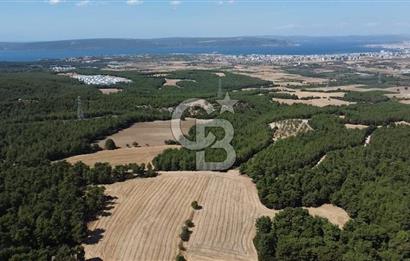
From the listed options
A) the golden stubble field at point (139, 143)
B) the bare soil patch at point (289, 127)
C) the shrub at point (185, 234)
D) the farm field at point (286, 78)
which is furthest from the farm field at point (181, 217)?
the farm field at point (286, 78)

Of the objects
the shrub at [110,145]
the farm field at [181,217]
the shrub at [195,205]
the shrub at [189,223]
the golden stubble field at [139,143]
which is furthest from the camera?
the shrub at [110,145]

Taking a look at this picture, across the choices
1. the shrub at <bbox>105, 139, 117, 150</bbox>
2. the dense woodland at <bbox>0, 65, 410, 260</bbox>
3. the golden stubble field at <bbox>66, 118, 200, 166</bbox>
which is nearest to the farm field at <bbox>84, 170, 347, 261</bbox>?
the dense woodland at <bbox>0, 65, 410, 260</bbox>

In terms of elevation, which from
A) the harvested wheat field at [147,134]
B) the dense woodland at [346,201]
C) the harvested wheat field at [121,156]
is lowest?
the harvested wheat field at [147,134]

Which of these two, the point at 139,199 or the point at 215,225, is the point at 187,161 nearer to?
the point at 139,199

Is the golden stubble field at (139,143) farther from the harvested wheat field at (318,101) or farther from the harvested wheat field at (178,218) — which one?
the harvested wheat field at (318,101)

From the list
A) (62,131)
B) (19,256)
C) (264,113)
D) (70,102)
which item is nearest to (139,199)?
(19,256)

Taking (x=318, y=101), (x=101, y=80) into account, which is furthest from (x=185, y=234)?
(x=101, y=80)
